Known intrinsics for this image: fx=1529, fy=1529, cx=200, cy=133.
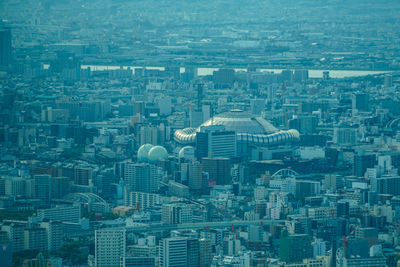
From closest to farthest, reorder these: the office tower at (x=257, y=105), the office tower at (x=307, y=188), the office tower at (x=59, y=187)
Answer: the office tower at (x=59, y=187) → the office tower at (x=307, y=188) → the office tower at (x=257, y=105)

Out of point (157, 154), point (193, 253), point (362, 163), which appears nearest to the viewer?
point (193, 253)

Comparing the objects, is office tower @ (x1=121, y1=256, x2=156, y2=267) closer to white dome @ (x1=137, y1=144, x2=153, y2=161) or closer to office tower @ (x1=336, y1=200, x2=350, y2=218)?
office tower @ (x1=336, y1=200, x2=350, y2=218)

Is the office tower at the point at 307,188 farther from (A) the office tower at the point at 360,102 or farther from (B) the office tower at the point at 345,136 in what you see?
(A) the office tower at the point at 360,102

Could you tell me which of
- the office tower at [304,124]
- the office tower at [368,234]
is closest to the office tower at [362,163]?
the office tower at [304,124]

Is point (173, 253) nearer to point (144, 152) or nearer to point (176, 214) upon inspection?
point (176, 214)

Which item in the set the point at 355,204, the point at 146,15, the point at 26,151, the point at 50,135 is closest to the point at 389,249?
the point at 355,204

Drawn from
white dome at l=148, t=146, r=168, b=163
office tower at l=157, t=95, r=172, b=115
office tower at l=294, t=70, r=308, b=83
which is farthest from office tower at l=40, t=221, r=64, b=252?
office tower at l=294, t=70, r=308, b=83

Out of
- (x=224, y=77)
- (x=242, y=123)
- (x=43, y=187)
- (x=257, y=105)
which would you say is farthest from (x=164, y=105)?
(x=43, y=187)
